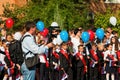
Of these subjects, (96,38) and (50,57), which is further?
(96,38)

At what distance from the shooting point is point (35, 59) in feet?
30.6

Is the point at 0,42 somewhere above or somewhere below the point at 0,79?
above

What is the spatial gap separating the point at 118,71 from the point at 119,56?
0.54m

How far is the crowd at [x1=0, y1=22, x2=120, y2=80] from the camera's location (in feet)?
39.6

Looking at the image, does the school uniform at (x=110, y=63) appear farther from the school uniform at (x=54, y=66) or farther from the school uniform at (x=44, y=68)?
the school uniform at (x=44, y=68)

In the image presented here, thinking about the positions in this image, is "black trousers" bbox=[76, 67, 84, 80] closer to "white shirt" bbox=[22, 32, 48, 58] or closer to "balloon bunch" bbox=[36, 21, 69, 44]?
"balloon bunch" bbox=[36, 21, 69, 44]

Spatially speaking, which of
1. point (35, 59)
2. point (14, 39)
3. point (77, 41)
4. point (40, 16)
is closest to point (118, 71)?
point (77, 41)

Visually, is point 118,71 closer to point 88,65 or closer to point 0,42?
point 88,65

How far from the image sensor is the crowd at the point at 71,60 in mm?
12078

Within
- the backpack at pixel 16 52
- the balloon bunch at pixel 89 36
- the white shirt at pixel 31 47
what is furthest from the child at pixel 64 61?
the white shirt at pixel 31 47

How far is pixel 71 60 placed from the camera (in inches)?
488

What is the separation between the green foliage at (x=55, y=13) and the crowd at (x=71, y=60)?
5085mm

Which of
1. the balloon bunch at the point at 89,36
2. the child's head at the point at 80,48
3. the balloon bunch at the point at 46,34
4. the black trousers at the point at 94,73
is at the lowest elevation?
the black trousers at the point at 94,73

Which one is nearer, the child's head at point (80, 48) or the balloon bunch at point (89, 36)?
the child's head at point (80, 48)
